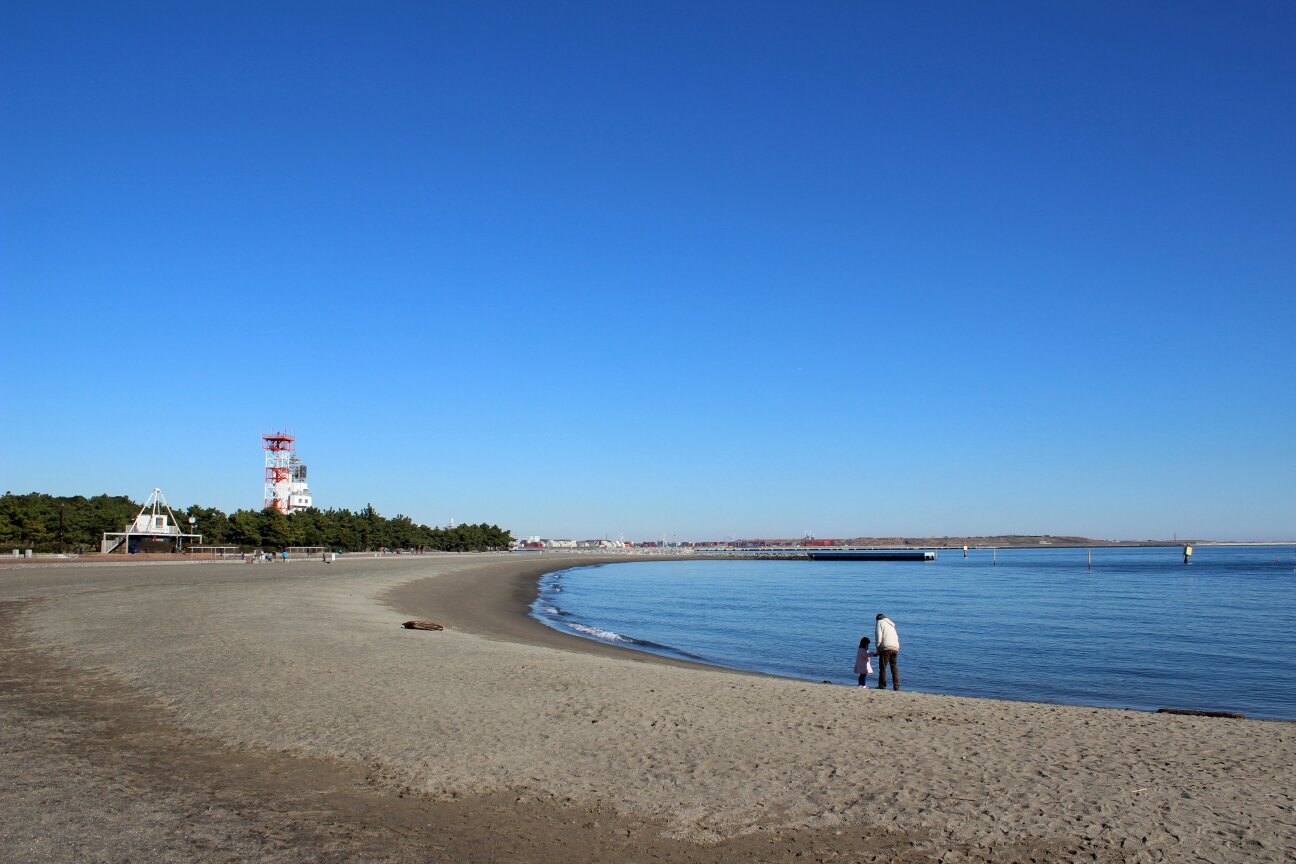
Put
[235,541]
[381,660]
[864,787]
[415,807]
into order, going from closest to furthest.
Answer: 1. [415,807]
2. [864,787]
3. [381,660]
4. [235,541]

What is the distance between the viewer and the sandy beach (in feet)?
23.3

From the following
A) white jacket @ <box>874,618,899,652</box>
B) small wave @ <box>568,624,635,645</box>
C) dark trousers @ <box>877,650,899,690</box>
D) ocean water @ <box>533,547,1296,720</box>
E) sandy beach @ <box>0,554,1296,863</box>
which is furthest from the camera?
small wave @ <box>568,624,635,645</box>

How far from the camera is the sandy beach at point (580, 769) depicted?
23.3 ft

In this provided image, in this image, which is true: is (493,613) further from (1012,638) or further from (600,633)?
(1012,638)

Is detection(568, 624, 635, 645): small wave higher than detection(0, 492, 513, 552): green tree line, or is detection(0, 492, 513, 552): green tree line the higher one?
detection(0, 492, 513, 552): green tree line

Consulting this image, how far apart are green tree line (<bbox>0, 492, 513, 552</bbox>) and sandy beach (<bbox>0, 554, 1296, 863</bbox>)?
82.0m

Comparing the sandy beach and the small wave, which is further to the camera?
the small wave

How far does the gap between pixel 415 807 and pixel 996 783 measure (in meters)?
5.81

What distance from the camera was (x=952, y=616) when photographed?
136 feet

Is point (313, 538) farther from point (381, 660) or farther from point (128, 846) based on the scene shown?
point (128, 846)

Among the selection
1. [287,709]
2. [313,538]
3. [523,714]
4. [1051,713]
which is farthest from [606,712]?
[313,538]

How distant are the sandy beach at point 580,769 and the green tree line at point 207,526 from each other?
8198 centimetres

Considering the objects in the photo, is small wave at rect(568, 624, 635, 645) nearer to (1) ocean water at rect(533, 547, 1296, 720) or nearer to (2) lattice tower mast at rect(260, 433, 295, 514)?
(1) ocean water at rect(533, 547, 1296, 720)

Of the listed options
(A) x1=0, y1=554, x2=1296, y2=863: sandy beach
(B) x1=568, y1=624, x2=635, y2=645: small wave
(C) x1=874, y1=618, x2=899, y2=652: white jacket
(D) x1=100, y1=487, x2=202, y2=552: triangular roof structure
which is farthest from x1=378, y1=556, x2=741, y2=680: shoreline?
(D) x1=100, y1=487, x2=202, y2=552: triangular roof structure
